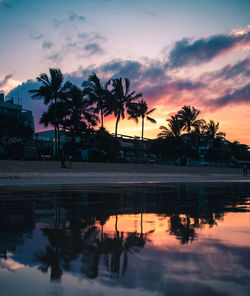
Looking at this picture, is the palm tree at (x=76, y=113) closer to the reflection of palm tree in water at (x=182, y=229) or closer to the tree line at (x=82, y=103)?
the tree line at (x=82, y=103)

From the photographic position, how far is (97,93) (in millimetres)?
46750

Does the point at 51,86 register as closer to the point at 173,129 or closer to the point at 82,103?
the point at 82,103

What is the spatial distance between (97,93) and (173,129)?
20041mm

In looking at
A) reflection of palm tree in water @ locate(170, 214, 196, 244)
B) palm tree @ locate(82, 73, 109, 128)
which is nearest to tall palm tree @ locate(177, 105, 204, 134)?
palm tree @ locate(82, 73, 109, 128)

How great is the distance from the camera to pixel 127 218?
7.03 meters

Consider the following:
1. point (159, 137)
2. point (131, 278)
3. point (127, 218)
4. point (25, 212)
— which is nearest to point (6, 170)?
point (25, 212)

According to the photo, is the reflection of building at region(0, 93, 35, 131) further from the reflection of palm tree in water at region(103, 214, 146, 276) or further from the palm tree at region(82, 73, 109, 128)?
the reflection of palm tree in water at region(103, 214, 146, 276)

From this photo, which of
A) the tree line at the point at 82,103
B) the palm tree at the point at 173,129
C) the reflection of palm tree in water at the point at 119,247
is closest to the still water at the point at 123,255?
the reflection of palm tree in water at the point at 119,247

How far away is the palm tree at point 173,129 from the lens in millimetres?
60375

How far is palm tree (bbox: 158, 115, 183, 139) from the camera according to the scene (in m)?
60.4

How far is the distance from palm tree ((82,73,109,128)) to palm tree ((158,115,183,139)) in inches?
683

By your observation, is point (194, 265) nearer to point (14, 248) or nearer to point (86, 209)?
point (14, 248)

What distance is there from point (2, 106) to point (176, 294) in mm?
48571

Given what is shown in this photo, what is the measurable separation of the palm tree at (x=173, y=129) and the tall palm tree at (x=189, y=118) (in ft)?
5.23
